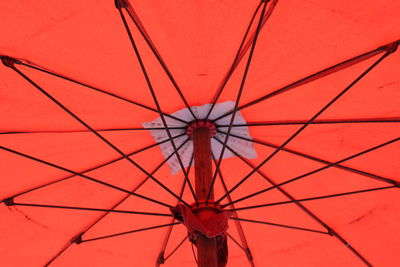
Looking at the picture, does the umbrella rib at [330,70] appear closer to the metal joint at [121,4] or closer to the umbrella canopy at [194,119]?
the umbrella canopy at [194,119]

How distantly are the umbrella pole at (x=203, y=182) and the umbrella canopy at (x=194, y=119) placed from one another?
16 centimetres

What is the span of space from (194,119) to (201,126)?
10 cm

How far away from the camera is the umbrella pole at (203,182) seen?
3494 millimetres

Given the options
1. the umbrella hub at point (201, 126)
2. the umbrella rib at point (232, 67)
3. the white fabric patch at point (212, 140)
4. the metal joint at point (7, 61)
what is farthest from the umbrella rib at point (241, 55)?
the metal joint at point (7, 61)

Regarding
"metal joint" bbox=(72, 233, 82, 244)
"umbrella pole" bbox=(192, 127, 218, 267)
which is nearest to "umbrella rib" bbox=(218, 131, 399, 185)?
Result: "umbrella pole" bbox=(192, 127, 218, 267)

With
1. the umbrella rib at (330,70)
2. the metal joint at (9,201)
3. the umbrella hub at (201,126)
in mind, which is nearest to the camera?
the umbrella rib at (330,70)

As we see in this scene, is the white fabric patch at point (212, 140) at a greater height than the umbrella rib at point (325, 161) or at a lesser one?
greater

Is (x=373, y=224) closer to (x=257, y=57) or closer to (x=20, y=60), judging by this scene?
(x=257, y=57)

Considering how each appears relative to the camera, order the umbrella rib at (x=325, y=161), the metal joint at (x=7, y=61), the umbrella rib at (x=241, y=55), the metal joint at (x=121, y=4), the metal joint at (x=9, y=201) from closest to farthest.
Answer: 1. the metal joint at (x=121, y=4)
2. the umbrella rib at (x=241, y=55)
3. the metal joint at (x=7, y=61)
4. the metal joint at (x=9, y=201)
5. the umbrella rib at (x=325, y=161)

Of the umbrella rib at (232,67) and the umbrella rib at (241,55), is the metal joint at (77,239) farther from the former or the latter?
the umbrella rib at (241,55)

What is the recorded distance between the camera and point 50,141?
3992mm

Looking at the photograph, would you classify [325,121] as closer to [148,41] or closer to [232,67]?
[232,67]

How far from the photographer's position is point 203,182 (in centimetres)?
394

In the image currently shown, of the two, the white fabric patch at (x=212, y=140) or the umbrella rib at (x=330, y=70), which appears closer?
the umbrella rib at (x=330, y=70)
